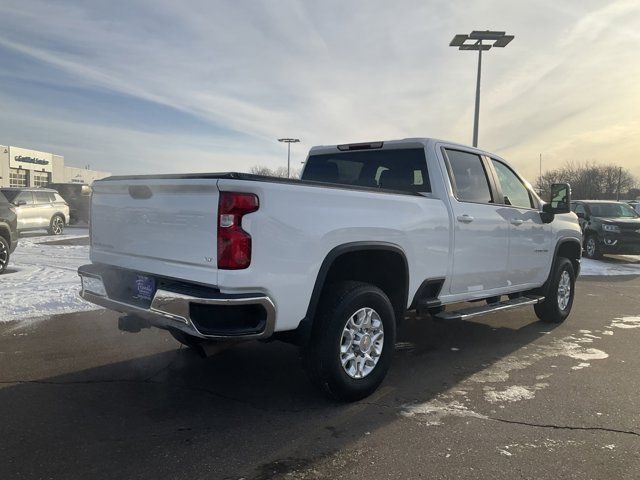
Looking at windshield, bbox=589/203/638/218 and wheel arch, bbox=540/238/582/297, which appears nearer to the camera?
wheel arch, bbox=540/238/582/297

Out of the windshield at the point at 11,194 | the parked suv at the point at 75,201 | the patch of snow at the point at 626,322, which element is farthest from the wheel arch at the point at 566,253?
the parked suv at the point at 75,201

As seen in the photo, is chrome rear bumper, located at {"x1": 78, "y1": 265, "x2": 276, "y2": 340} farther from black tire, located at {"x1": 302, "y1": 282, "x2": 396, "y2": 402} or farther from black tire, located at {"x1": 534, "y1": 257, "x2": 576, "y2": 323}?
black tire, located at {"x1": 534, "y1": 257, "x2": 576, "y2": 323}

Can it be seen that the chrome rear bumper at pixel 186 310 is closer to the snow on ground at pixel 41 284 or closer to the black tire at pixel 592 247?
the snow on ground at pixel 41 284

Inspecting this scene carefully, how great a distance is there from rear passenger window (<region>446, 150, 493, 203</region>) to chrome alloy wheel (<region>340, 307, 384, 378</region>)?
1603mm

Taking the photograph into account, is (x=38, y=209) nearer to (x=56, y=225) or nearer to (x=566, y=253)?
(x=56, y=225)

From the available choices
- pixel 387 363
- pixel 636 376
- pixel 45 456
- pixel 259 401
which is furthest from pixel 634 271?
pixel 45 456

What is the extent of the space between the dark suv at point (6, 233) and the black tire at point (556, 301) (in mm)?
8828

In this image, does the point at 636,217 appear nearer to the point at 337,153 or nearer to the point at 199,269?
the point at 337,153

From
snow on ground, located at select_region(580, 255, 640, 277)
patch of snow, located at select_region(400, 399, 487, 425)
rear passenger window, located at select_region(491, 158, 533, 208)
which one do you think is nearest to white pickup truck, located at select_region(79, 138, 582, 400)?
rear passenger window, located at select_region(491, 158, 533, 208)

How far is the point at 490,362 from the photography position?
5.00 metres

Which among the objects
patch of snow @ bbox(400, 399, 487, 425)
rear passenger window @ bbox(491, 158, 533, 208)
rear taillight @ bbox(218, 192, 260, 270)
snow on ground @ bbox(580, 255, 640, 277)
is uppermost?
rear passenger window @ bbox(491, 158, 533, 208)

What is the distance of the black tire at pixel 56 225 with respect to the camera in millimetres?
16953

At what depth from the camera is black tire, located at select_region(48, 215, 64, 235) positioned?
1695 centimetres

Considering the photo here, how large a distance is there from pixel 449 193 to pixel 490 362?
1715 millimetres
